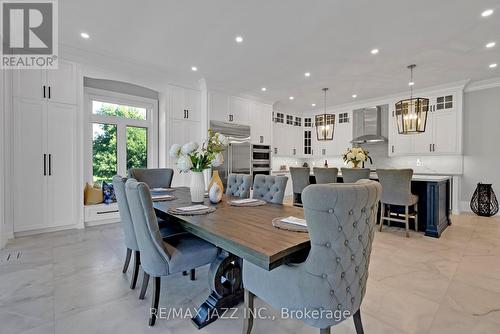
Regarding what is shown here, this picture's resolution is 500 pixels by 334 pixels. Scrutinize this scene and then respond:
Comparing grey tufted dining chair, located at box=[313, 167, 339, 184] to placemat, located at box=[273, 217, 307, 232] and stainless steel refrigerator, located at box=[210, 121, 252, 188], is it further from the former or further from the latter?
placemat, located at box=[273, 217, 307, 232]

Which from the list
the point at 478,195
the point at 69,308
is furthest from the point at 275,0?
the point at 478,195

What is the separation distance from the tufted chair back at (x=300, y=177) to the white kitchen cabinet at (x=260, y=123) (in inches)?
77.1

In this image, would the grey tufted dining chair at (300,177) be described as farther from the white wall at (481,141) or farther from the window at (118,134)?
the white wall at (481,141)

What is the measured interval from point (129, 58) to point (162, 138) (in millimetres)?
1570

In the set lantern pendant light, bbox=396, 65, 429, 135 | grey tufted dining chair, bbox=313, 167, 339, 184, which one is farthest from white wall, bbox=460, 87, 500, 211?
grey tufted dining chair, bbox=313, 167, 339, 184

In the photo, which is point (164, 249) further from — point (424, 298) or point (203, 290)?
point (424, 298)

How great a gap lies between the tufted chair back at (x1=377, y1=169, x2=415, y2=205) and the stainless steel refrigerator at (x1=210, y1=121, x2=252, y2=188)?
315cm

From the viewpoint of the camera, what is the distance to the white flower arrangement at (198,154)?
2.37 m

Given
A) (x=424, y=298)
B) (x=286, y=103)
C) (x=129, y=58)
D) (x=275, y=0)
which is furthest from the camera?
(x=286, y=103)

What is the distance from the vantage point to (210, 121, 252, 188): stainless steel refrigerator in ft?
18.5

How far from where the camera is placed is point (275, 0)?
8.50 feet

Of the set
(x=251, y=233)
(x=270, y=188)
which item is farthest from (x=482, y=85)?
(x=251, y=233)

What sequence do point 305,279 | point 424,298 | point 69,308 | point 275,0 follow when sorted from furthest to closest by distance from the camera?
point 275,0 < point 424,298 < point 69,308 < point 305,279

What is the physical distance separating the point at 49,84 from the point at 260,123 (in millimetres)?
4428
